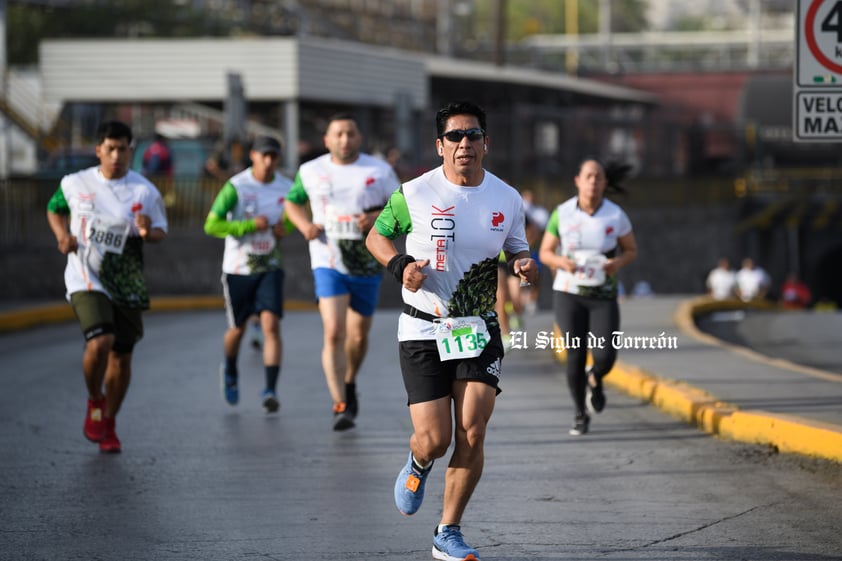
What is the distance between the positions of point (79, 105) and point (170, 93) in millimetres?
3025

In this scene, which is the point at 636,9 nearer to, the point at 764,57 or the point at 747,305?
the point at 764,57

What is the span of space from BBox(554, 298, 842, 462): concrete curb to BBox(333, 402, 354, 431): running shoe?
2509 mm

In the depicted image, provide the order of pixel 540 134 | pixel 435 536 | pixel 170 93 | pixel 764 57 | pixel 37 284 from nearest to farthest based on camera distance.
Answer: pixel 435 536
pixel 37 284
pixel 170 93
pixel 540 134
pixel 764 57

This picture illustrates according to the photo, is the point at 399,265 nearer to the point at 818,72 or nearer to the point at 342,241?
the point at 342,241

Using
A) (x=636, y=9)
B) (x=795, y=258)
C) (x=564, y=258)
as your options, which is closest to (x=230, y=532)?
(x=564, y=258)

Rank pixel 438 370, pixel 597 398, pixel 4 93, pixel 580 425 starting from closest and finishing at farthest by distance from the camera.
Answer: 1. pixel 438 370
2. pixel 580 425
3. pixel 597 398
4. pixel 4 93

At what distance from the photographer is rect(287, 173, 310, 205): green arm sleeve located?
1051cm

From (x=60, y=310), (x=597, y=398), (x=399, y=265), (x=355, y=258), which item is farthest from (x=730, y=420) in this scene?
(x=60, y=310)

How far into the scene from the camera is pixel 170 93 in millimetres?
32219

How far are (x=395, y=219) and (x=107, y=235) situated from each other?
3345 millimetres

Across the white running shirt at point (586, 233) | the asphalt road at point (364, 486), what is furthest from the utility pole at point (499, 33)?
the white running shirt at point (586, 233)

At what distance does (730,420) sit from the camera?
9984 millimetres

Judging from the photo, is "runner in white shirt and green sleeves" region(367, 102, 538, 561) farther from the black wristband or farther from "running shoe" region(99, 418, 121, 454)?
"running shoe" region(99, 418, 121, 454)

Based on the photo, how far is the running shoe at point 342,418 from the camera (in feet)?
33.8
